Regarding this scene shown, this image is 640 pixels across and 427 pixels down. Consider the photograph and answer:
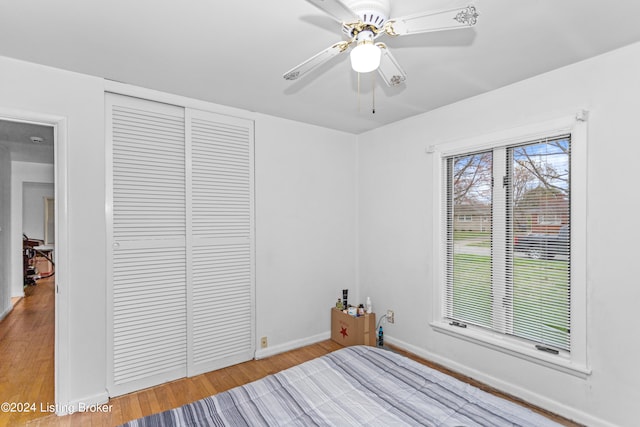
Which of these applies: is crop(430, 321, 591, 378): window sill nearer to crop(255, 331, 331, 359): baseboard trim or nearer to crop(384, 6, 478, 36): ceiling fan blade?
crop(255, 331, 331, 359): baseboard trim

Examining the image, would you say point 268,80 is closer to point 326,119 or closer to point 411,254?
point 326,119

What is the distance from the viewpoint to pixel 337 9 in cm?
121

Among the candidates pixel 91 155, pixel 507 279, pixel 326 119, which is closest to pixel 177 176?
pixel 91 155

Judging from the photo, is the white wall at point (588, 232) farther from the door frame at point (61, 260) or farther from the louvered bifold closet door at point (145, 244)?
the door frame at point (61, 260)

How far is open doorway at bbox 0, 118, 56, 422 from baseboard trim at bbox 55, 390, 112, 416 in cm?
28

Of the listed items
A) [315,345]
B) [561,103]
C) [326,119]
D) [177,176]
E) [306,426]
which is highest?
[326,119]

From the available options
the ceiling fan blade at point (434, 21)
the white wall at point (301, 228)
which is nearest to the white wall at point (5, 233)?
the white wall at point (301, 228)

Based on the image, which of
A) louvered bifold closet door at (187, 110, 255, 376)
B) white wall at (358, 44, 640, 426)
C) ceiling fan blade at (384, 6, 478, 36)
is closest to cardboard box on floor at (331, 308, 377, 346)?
white wall at (358, 44, 640, 426)

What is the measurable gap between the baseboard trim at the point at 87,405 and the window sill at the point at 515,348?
2826mm

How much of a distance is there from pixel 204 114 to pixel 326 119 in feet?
4.13

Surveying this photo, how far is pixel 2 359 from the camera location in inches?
123

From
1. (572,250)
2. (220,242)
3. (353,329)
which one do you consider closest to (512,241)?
(572,250)

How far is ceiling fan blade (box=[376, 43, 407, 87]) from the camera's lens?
1.49 metres

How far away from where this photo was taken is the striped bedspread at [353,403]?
1.42 m
